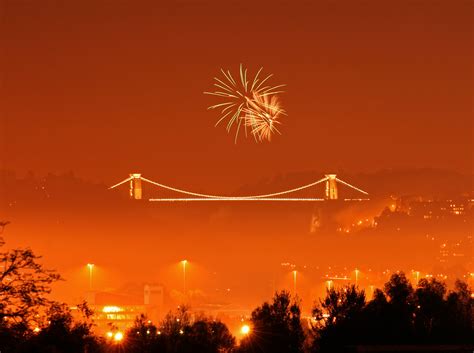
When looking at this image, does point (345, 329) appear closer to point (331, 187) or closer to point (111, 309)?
point (111, 309)

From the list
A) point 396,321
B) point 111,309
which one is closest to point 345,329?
point 396,321

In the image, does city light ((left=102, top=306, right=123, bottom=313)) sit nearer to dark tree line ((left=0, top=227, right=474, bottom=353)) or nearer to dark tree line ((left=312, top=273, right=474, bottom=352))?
dark tree line ((left=0, top=227, right=474, bottom=353))

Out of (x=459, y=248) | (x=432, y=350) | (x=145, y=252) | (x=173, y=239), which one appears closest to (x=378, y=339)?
(x=432, y=350)

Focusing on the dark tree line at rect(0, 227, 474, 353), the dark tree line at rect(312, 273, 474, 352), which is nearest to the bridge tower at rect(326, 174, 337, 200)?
the dark tree line at rect(0, 227, 474, 353)

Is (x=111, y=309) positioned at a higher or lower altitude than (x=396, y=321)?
higher

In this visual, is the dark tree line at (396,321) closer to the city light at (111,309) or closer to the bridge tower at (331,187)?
the city light at (111,309)

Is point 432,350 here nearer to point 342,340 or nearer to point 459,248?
point 342,340

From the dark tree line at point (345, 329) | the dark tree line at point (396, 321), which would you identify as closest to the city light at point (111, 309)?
the dark tree line at point (345, 329)

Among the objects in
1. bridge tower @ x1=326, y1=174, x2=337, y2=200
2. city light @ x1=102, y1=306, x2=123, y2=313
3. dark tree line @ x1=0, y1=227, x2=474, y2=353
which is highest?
bridge tower @ x1=326, y1=174, x2=337, y2=200
